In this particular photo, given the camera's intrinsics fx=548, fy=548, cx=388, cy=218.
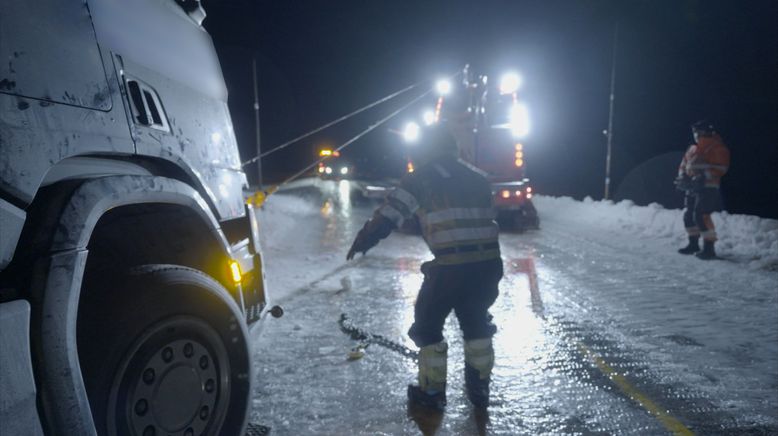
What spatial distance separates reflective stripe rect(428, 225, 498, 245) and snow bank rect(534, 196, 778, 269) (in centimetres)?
601

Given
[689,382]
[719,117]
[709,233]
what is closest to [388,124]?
[719,117]

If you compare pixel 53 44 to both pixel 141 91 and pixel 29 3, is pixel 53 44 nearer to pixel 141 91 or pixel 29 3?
pixel 29 3

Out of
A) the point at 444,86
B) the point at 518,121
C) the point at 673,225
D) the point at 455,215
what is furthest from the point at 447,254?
the point at 444,86

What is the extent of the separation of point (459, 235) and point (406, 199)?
0.42m

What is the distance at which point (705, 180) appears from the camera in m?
8.74

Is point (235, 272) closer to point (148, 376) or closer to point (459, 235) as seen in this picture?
point (148, 376)

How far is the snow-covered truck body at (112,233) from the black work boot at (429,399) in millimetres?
1212

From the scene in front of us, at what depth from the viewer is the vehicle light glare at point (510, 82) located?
508 inches

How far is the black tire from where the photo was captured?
2.12 metres

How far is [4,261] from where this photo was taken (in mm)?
1587

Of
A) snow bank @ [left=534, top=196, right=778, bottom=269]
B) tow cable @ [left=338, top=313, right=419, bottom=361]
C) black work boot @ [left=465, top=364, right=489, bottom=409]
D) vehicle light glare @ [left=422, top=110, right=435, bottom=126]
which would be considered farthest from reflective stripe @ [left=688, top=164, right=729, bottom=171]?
vehicle light glare @ [left=422, top=110, right=435, bottom=126]

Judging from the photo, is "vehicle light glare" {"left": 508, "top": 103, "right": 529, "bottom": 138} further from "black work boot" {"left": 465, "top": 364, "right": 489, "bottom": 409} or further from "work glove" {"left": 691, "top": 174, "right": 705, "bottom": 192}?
"black work boot" {"left": 465, "top": 364, "right": 489, "bottom": 409}

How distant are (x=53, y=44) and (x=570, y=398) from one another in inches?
140

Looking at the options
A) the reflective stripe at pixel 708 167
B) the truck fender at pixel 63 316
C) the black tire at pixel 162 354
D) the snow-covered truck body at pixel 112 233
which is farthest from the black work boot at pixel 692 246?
the truck fender at pixel 63 316
